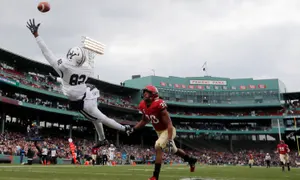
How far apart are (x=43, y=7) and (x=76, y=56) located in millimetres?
1353

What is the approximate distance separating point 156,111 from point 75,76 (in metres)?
2.12

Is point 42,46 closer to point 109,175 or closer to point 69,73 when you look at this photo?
point 69,73

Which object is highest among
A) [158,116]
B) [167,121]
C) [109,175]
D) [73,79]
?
[73,79]

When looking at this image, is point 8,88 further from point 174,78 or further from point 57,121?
point 174,78

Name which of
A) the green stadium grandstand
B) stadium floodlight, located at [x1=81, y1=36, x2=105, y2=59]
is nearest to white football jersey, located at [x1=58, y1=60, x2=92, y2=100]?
the green stadium grandstand

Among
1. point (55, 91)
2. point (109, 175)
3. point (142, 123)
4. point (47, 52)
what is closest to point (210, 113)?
point (55, 91)

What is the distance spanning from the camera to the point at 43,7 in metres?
7.55

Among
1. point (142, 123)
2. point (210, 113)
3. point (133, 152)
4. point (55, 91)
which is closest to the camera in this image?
point (142, 123)

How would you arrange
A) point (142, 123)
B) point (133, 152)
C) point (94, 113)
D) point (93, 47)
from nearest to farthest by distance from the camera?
point (94, 113)
point (142, 123)
point (133, 152)
point (93, 47)

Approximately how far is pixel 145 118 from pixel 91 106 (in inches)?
52.9

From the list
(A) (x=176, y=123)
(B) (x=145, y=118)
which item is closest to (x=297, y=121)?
(A) (x=176, y=123)

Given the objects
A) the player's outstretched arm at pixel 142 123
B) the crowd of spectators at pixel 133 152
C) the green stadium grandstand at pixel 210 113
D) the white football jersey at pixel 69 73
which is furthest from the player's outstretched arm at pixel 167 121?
the green stadium grandstand at pixel 210 113

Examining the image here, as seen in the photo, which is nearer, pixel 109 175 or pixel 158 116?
pixel 158 116

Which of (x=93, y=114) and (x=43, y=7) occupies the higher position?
(x=43, y=7)
